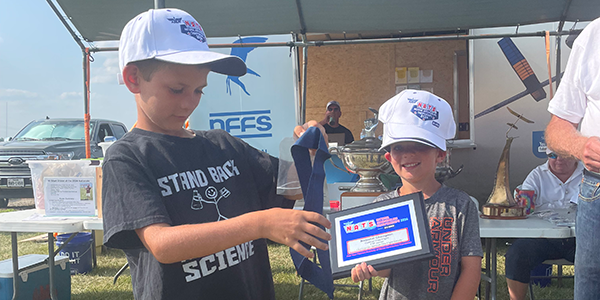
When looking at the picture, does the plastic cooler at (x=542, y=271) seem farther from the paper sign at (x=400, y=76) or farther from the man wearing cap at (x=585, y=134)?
the paper sign at (x=400, y=76)

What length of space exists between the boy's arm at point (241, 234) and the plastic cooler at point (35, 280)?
11.1 ft

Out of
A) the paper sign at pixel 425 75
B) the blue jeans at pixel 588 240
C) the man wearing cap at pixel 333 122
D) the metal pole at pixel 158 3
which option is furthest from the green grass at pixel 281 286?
the paper sign at pixel 425 75

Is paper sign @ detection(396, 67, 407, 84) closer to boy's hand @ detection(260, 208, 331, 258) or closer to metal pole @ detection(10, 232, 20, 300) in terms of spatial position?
metal pole @ detection(10, 232, 20, 300)

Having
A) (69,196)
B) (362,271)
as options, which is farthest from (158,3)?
(362,271)

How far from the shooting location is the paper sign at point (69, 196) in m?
3.28

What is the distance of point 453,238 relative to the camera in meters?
1.71

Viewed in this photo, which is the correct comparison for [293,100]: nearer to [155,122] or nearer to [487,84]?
[487,84]

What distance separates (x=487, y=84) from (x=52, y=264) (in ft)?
18.9

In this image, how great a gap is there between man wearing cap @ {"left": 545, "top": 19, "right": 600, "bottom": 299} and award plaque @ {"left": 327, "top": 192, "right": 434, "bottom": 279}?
2.36 ft

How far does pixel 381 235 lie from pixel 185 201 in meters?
0.66

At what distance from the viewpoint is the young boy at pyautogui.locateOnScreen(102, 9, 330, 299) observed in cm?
101

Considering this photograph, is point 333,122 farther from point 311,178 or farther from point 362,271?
point 311,178

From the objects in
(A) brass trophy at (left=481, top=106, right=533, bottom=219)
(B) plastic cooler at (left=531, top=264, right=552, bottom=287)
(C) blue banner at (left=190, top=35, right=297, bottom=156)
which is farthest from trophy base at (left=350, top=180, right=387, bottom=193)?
(C) blue banner at (left=190, top=35, right=297, bottom=156)

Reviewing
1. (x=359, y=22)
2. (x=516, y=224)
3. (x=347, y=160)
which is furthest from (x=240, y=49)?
(x=516, y=224)
